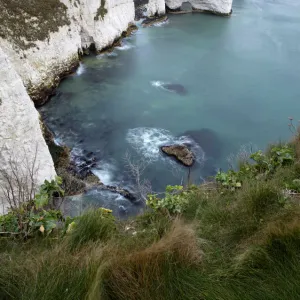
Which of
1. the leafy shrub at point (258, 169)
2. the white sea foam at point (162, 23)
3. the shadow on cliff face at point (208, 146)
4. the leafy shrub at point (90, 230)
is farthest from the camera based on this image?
the white sea foam at point (162, 23)

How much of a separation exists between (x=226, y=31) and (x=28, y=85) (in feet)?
57.1

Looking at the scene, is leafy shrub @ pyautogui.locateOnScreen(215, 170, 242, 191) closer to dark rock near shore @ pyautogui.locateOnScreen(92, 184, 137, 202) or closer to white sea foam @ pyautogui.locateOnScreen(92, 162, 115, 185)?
dark rock near shore @ pyautogui.locateOnScreen(92, 184, 137, 202)

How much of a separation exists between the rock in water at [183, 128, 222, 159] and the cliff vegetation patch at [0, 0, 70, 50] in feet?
26.1

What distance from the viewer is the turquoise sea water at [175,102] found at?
11508 millimetres

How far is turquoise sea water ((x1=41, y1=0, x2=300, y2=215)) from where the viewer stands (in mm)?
11508

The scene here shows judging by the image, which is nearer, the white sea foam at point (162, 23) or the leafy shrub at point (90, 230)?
the leafy shrub at point (90, 230)

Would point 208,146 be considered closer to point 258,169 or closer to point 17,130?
point 258,169

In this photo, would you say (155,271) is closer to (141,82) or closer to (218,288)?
(218,288)

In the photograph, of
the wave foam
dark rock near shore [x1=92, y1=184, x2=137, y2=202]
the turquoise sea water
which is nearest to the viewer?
dark rock near shore [x1=92, y1=184, x2=137, y2=202]

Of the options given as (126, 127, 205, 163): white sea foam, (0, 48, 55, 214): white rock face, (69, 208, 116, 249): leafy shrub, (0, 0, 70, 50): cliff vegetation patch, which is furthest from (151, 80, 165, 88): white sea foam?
(69, 208, 116, 249): leafy shrub

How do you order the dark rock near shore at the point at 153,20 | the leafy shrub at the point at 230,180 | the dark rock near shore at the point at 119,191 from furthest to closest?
the dark rock near shore at the point at 153,20 → the dark rock near shore at the point at 119,191 → the leafy shrub at the point at 230,180

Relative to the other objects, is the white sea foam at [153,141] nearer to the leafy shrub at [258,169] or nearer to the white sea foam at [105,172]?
the white sea foam at [105,172]

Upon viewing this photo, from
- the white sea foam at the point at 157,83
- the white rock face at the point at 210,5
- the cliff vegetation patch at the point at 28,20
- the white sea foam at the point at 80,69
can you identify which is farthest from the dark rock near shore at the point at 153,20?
the cliff vegetation patch at the point at 28,20

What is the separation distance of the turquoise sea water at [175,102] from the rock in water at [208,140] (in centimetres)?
4
